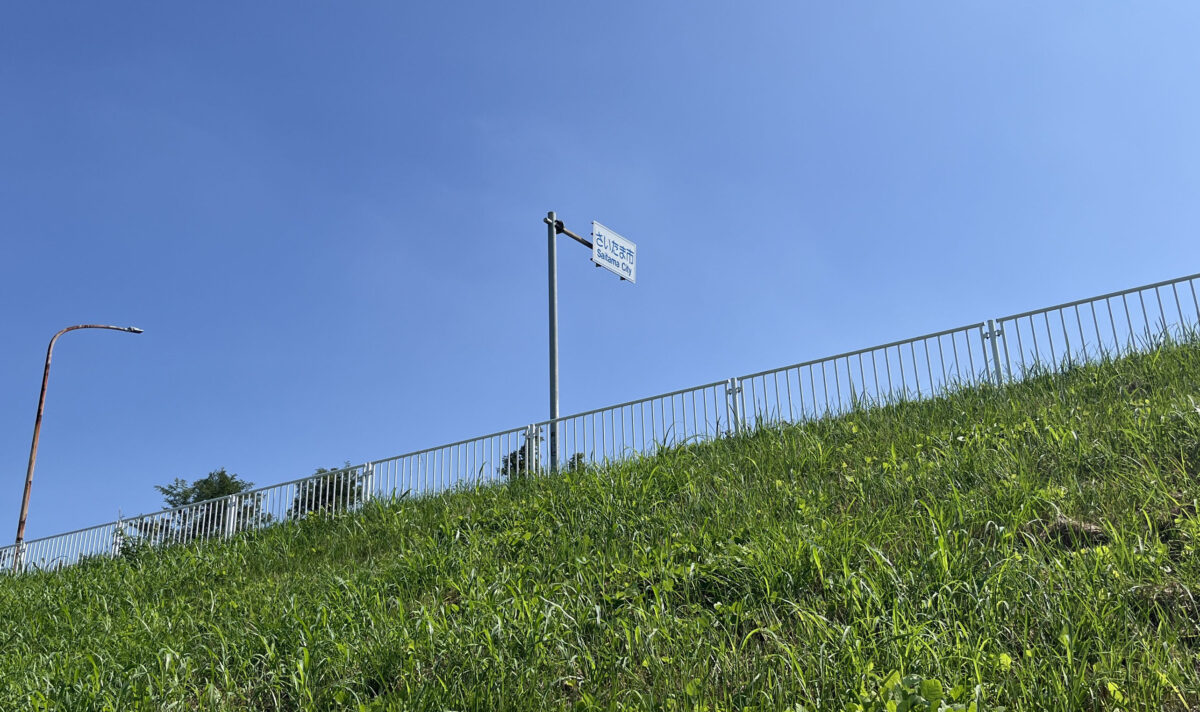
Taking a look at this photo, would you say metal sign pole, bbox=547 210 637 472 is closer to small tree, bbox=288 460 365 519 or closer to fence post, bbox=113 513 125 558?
small tree, bbox=288 460 365 519

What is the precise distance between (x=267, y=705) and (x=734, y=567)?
359 centimetres

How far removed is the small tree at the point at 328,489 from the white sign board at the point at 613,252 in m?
6.82

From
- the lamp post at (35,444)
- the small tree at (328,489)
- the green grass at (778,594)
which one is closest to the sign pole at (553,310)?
the small tree at (328,489)

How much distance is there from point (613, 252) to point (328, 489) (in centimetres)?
794

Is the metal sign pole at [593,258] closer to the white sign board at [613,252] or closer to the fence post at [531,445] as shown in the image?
the white sign board at [613,252]

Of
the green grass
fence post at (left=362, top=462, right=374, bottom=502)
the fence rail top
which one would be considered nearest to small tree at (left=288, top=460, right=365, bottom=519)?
fence post at (left=362, top=462, right=374, bottom=502)

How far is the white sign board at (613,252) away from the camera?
63.6 feet

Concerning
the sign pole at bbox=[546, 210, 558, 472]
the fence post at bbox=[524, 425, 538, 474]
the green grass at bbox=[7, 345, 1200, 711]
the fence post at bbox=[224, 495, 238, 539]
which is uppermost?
the sign pole at bbox=[546, 210, 558, 472]

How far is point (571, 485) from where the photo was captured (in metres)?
11.2

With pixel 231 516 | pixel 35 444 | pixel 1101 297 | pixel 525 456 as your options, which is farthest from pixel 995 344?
pixel 35 444

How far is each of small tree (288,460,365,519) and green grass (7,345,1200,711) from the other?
636 cm

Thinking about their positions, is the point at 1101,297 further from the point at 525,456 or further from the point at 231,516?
the point at 231,516

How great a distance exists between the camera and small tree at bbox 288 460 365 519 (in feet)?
56.9

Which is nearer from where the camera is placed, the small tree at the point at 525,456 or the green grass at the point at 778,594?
the green grass at the point at 778,594
